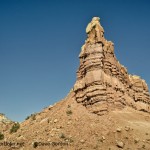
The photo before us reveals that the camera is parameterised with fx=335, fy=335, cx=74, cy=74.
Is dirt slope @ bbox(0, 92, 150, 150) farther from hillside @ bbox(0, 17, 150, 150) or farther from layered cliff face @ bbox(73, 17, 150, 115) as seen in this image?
layered cliff face @ bbox(73, 17, 150, 115)

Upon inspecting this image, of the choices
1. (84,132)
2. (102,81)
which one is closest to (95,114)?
(84,132)

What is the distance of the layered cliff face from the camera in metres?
56.7

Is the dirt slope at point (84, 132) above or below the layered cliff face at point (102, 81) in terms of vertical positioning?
below

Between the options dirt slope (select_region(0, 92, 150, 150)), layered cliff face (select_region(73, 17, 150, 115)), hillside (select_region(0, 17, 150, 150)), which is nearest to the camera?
dirt slope (select_region(0, 92, 150, 150))

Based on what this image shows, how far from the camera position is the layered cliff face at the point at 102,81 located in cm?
5672

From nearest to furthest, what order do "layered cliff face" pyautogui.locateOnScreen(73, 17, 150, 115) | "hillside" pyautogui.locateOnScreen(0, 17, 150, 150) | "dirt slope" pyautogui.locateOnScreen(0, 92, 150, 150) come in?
"dirt slope" pyautogui.locateOnScreen(0, 92, 150, 150)
"hillside" pyautogui.locateOnScreen(0, 17, 150, 150)
"layered cliff face" pyautogui.locateOnScreen(73, 17, 150, 115)

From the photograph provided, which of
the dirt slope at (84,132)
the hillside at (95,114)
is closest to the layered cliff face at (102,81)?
the hillside at (95,114)

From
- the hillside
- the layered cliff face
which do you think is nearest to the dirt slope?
the hillside

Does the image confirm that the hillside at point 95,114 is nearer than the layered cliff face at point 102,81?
Yes

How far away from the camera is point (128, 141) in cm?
4906

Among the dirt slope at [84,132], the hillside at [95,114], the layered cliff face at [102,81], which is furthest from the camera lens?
the layered cliff face at [102,81]

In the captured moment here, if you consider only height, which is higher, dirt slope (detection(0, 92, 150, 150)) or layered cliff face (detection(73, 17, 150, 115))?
layered cliff face (detection(73, 17, 150, 115))

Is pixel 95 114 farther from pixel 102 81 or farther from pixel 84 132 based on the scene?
pixel 102 81

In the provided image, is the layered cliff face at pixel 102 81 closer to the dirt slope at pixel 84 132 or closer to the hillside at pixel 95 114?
the hillside at pixel 95 114
